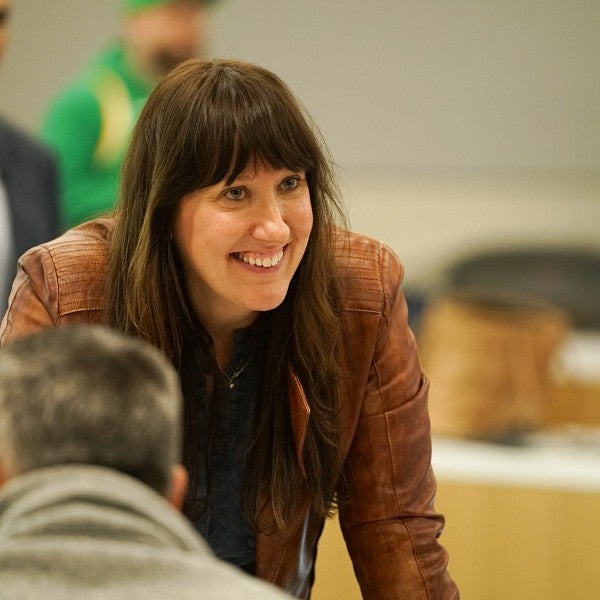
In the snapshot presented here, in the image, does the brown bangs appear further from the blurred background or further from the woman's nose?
the blurred background

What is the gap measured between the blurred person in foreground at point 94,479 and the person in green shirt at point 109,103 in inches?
92.6

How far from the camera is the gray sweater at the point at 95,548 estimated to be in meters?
1.03

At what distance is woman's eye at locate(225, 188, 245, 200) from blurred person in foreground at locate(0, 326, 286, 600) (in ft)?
1.69

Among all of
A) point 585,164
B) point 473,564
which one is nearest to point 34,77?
point 585,164

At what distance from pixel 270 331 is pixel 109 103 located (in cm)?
189

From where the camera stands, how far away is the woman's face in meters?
1.70

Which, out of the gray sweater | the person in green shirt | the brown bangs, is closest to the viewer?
the gray sweater

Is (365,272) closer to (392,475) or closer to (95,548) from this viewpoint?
(392,475)

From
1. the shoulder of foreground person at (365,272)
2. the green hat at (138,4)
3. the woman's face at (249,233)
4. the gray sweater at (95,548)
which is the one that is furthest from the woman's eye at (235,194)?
the green hat at (138,4)

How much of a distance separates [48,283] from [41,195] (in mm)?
1254

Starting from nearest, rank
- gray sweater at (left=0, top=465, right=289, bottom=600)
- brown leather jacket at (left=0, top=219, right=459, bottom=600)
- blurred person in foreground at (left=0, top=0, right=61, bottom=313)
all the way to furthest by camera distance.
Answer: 1. gray sweater at (left=0, top=465, right=289, bottom=600)
2. brown leather jacket at (left=0, top=219, right=459, bottom=600)
3. blurred person in foreground at (left=0, top=0, right=61, bottom=313)

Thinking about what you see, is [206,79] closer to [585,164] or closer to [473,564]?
[473,564]

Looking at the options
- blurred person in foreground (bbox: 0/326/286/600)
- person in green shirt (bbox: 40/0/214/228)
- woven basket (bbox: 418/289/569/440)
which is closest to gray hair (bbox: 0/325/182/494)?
blurred person in foreground (bbox: 0/326/286/600)

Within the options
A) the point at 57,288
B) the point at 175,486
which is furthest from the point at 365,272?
the point at 175,486
